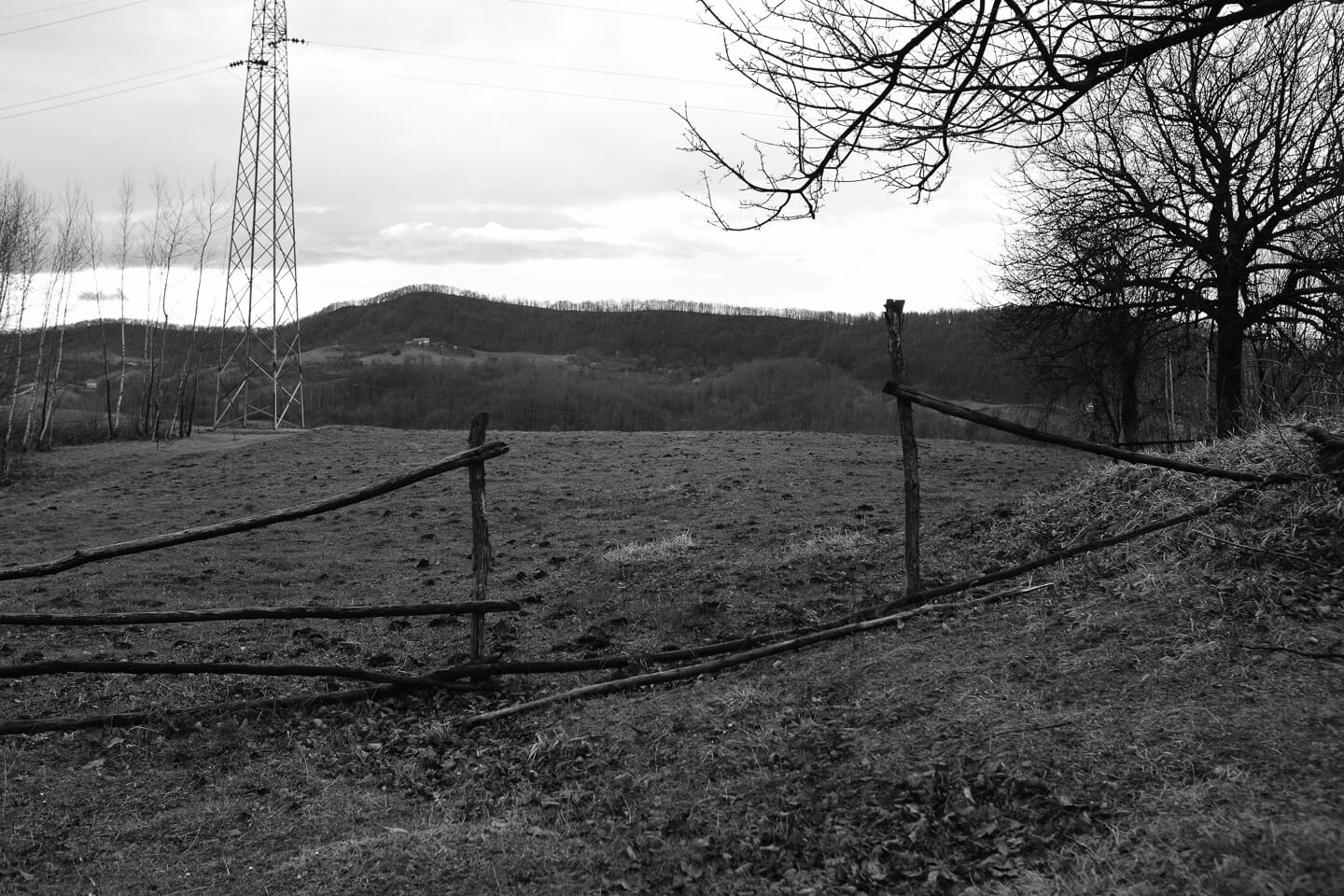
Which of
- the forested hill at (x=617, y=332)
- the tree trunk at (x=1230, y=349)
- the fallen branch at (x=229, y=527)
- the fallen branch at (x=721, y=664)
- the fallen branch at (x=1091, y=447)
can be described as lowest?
the fallen branch at (x=721, y=664)

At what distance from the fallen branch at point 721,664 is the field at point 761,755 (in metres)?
0.08

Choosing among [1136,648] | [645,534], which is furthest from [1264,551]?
[645,534]

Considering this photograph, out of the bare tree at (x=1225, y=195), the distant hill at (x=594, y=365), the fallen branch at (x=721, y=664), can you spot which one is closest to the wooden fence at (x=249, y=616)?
the fallen branch at (x=721, y=664)

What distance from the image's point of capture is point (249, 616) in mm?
6285

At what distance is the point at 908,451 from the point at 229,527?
4739 mm

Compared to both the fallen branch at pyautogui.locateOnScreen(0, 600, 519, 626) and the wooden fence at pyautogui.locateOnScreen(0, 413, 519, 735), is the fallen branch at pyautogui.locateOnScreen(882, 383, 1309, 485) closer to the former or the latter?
the wooden fence at pyautogui.locateOnScreen(0, 413, 519, 735)

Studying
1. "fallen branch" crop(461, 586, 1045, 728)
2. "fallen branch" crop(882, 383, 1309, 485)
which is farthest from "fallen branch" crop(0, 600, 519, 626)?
"fallen branch" crop(882, 383, 1309, 485)

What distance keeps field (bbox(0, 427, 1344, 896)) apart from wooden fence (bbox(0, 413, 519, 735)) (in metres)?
0.16

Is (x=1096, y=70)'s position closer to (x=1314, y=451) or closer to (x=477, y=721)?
(x=1314, y=451)

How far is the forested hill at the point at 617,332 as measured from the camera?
96.5 m

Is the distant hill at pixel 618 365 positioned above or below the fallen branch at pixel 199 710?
above

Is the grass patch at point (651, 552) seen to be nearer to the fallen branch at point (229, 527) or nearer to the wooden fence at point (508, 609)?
the wooden fence at point (508, 609)

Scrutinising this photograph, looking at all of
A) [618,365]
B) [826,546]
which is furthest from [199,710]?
[618,365]

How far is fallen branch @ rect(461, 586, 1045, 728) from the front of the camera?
229 inches
